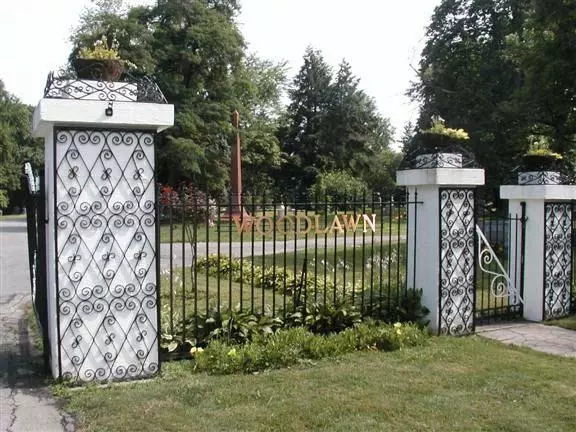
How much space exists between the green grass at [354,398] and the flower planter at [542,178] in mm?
2875

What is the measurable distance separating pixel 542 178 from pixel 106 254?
5797mm

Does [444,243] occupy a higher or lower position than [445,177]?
lower

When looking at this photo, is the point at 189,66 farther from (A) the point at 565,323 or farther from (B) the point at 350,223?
(A) the point at 565,323

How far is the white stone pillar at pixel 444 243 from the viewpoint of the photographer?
6.85m

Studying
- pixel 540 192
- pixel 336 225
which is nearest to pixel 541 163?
pixel 540 192

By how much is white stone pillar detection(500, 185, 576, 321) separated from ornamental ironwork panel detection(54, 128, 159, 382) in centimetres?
527

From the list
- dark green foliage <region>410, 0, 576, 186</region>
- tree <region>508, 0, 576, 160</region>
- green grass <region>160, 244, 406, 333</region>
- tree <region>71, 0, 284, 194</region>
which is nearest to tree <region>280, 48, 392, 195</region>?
dark green foliage <region>410, 0, 576, 186</region>

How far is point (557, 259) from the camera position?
26.7ft

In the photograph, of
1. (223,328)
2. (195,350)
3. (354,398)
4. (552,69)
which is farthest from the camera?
(552,69)

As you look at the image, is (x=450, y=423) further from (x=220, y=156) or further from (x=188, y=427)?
(x=220, y=156)

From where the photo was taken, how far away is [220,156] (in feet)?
106

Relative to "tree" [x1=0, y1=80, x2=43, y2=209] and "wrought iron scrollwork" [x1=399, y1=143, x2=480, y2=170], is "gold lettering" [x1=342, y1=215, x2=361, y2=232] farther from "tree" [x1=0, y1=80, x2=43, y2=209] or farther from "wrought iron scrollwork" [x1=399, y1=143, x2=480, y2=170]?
"tree" [x1=0, y1=80, x2=43, y2=209]

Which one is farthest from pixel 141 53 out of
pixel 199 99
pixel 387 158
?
pixel 387 158

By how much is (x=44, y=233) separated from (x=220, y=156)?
2746cm
